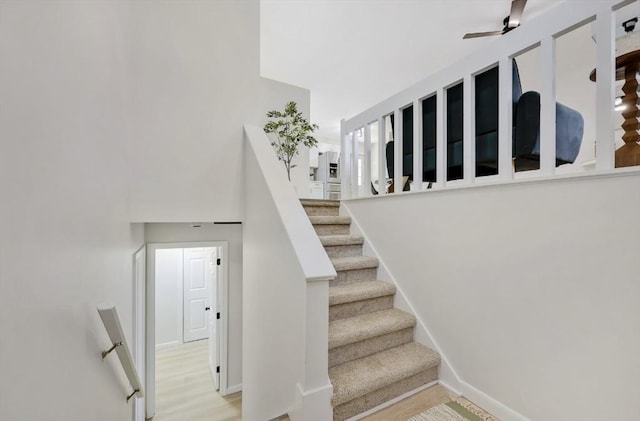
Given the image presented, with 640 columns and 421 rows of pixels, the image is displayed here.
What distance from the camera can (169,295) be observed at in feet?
17.5

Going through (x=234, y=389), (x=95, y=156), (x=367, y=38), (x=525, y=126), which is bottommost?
(x=234, y=389)

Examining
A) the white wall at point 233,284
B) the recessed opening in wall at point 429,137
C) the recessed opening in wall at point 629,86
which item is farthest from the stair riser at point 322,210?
the recessed opening in wall at point 629,86

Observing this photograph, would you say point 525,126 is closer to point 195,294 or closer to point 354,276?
point 354,276

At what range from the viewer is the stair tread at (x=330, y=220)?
2.40 meters

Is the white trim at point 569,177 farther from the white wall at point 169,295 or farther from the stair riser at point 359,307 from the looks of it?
the white wall at point 169,295

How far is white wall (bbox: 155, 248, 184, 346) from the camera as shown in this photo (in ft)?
17.0

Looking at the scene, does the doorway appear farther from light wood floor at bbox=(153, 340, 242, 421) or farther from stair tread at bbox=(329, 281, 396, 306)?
stair tread at bbox=(329, 281, 396, 306)

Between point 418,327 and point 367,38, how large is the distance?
11.2 ft

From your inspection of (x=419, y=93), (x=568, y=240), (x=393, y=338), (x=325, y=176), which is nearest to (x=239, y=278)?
(x=393, y=338)

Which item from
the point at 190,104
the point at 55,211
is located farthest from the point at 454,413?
the point at 190,104

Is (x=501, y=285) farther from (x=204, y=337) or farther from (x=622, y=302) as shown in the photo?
(x=204, y=337)

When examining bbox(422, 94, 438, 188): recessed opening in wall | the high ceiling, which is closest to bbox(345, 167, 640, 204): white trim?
bbox(422, 94, 438, 188): recessed opening in wall

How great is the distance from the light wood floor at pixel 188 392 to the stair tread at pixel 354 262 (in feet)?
8.88

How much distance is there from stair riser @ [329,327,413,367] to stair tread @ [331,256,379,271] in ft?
1.74
